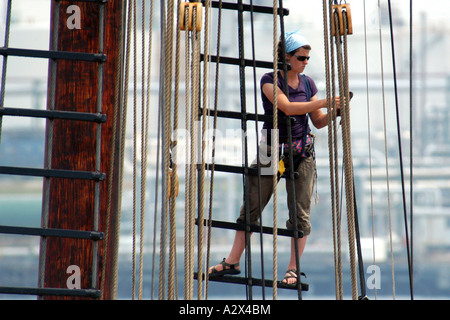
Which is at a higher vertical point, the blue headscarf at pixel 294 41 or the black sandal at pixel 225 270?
the blue headscarf at pixel 294 41

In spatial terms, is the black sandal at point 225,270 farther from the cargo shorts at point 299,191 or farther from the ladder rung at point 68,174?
the ladder rung at point 68,174

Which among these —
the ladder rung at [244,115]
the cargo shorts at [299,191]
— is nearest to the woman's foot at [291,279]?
the cargo shorts at [299,191]

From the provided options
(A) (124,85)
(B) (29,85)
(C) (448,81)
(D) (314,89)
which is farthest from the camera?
(C) (448,81)

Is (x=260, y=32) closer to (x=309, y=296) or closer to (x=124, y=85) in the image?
(x=309, y=296)

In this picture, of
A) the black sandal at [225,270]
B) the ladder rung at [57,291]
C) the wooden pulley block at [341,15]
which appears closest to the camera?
the ladder rung at [57,291]

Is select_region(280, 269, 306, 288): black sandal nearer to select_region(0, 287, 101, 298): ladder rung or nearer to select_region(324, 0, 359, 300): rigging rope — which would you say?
select_region(324, 0, 359, 300): rigging rope

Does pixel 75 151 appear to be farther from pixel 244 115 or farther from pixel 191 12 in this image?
pixel 244 115

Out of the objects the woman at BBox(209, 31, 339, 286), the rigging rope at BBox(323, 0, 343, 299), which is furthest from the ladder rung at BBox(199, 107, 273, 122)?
the rigging rope at BBox(323, 0, 343, 299)

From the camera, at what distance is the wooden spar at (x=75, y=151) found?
158cm

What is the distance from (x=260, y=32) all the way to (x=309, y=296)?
22.3 feet

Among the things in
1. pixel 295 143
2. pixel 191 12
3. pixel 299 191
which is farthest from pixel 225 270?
pixel 191 12

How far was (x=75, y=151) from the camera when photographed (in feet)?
5.27

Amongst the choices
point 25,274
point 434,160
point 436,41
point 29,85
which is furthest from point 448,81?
point 25,274
